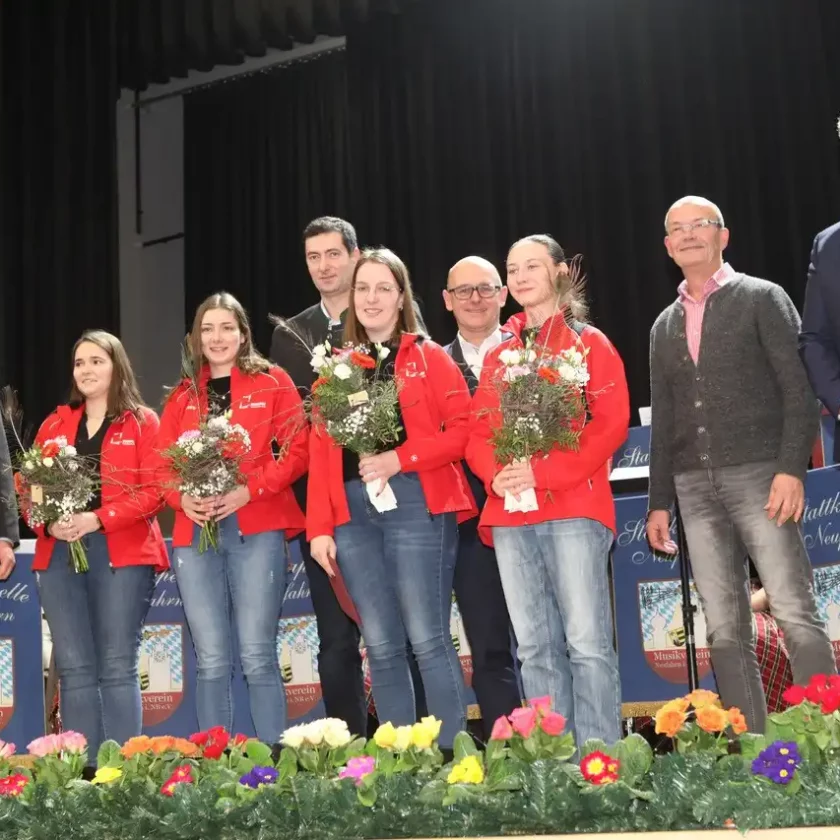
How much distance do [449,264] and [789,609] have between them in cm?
473

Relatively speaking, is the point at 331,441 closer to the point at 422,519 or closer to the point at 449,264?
the point at 422,519

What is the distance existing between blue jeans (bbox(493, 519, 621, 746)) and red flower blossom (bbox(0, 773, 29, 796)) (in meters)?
1.33

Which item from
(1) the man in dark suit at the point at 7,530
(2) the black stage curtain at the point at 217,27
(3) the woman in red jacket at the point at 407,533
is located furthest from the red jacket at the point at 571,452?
(2) the black stage curtain at the point at 217,27

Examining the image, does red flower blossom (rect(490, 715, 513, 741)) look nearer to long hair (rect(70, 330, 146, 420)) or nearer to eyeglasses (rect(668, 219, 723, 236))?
eyeglasses (rect(668, 219, 723, 236))

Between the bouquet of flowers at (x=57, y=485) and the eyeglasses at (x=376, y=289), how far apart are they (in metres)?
1.14

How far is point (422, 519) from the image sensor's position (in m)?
3.41

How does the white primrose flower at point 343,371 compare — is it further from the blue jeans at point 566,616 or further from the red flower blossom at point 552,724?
the red flower blossom at point 552,724

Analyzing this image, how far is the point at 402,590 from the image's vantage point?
11.0 ft

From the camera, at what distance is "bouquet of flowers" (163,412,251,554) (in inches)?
142

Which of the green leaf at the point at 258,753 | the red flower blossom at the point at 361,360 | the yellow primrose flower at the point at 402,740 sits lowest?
the green leaf at the point at 258,753

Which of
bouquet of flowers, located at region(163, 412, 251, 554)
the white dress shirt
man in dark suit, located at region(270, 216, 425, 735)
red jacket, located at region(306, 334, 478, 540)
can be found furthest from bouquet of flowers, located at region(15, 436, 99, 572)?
the white dress shirt

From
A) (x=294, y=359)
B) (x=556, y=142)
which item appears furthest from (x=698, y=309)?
(x=556, y=142)

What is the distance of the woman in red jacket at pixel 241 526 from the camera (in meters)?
3.54

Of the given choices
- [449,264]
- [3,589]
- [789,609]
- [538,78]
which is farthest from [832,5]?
[3,589]
